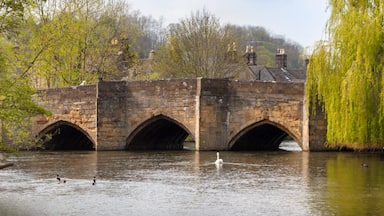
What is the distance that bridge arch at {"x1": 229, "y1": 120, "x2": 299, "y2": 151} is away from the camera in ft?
95.0

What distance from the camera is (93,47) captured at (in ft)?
132

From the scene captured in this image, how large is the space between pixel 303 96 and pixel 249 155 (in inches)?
114

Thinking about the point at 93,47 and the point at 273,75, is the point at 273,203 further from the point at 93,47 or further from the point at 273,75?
the point at 273,75

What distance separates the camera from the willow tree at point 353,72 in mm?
24484

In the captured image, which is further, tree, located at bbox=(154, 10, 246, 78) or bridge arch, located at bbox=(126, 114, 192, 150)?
tree, located at bbox=(154, 10, 246, 78)

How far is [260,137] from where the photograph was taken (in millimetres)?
32625

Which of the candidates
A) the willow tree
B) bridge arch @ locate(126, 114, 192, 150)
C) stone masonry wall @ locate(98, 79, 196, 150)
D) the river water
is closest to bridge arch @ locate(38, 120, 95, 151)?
stone masonry wall @ locate(98, 79, 196, 150)

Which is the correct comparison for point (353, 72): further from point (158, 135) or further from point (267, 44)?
point (267, 44)

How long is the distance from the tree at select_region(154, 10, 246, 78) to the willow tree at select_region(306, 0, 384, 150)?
59.8ft

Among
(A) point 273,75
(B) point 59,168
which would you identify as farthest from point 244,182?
(A) point 273,75

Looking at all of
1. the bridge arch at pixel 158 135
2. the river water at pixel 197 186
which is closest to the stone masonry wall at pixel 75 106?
the bridge arch at pixel 158 135

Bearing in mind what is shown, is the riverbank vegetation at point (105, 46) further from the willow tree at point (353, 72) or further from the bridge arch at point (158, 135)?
the willow tree at point (353, 72)

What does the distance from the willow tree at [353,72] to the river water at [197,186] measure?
1005 millimetres

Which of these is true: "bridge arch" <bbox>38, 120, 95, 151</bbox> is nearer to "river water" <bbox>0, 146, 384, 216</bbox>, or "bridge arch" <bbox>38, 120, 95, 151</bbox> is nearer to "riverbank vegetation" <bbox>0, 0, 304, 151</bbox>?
"riverbank vegetation" <bbox>0, 0, 304, 151</bbox>
